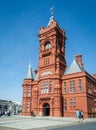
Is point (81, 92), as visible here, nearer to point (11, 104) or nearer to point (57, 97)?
point (57, 97)

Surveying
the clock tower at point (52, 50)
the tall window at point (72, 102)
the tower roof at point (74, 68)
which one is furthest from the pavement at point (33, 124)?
the clock tower at point (52, 50)

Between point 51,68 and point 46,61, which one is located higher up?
point 46,61

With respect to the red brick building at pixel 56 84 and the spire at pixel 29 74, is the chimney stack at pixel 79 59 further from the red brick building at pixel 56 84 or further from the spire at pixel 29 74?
the spire at pixel 29 74

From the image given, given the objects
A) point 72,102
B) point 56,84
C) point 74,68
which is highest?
point 74,68

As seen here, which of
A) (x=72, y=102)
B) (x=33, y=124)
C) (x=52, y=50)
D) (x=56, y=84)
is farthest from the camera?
(x=52, y=50)

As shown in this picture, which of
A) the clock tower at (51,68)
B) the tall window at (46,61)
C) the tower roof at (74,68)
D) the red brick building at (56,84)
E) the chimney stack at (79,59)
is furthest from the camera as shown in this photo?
the chimney stack at (79,59)

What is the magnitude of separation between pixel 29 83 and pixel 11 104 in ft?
209

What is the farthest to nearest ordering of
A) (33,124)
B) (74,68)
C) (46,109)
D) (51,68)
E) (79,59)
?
1. (79,59)
2. (51,68)
3. (46,109)
4. (74,68)
5. (33,124)

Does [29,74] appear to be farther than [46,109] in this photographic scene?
Yes

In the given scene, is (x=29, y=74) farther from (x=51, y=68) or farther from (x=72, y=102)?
(x=72, y=102)

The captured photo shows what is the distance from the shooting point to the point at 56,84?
1767 inches

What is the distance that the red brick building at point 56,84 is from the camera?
42469 millimetres

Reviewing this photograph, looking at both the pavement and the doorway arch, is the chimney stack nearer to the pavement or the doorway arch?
the doorway arch

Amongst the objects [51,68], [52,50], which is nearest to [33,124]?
[51,68]
